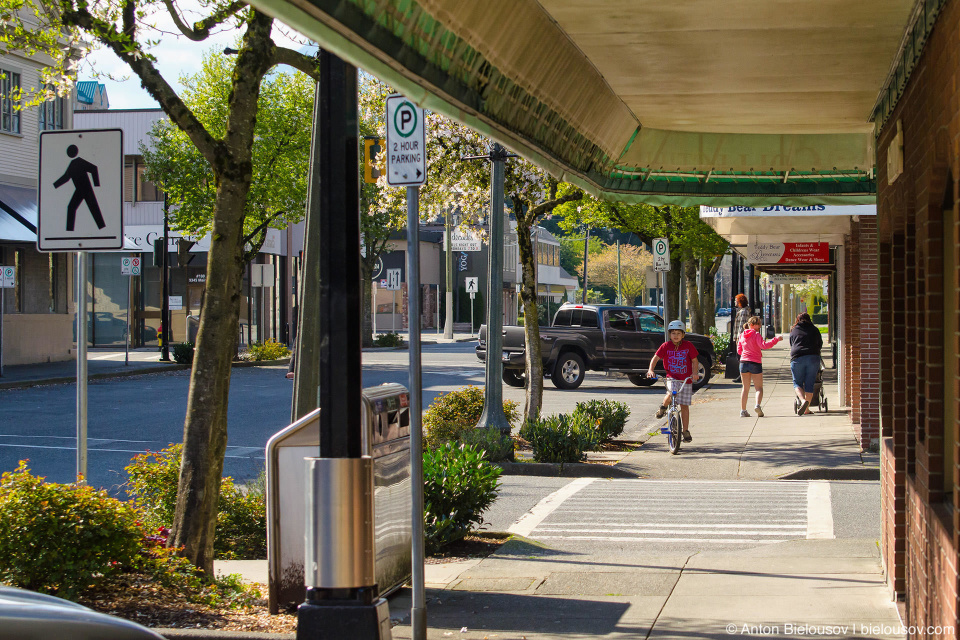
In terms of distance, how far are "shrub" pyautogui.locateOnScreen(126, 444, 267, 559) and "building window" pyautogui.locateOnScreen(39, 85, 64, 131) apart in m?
23.5

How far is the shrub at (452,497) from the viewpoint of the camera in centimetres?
791

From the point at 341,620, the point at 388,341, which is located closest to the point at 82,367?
the point at 341,620

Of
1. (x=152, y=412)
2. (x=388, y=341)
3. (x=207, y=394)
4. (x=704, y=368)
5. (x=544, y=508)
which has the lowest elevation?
(x=544, y=508)

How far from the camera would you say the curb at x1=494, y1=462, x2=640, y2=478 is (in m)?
12.8

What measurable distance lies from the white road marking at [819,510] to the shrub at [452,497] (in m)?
2.92

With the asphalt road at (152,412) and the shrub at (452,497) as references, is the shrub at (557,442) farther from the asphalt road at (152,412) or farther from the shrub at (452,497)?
the shrub at (452,497)

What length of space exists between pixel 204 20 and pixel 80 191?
2017mm

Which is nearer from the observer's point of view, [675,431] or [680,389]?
[675,431]

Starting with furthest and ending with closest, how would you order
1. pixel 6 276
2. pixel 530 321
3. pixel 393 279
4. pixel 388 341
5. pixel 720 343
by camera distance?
pixel 393 279, pixel 388 341, pixel 720 343, pixel 6 276, pixel 530 321

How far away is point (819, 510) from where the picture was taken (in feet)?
32.9

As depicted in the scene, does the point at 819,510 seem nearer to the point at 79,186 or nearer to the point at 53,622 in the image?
the point at 79,186

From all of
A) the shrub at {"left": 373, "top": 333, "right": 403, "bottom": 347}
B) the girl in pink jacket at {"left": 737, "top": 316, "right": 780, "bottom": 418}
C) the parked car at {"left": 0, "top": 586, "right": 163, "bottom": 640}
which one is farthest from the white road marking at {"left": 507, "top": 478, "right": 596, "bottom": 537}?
the shrub at {"left": 373, "top": 333, "right": 403, "bottom": 347}

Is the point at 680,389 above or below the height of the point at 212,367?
below

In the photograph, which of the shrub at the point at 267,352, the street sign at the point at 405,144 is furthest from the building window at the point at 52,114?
the street sign at the point at 405,144
